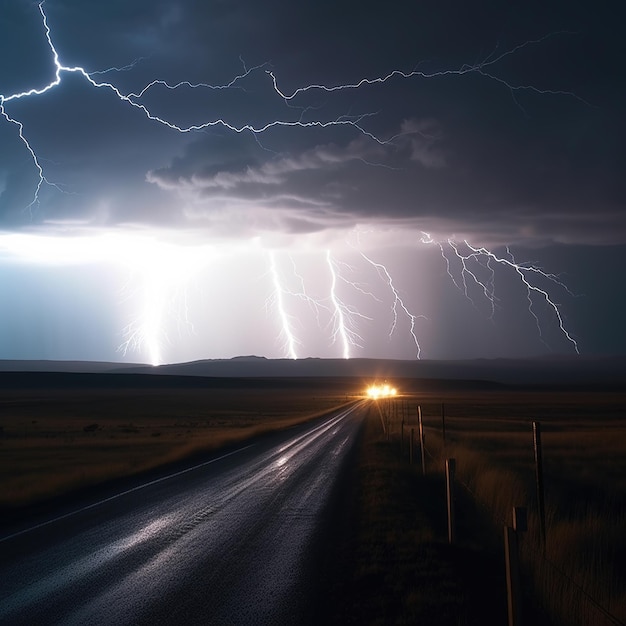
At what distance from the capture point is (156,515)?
1227 centimetres

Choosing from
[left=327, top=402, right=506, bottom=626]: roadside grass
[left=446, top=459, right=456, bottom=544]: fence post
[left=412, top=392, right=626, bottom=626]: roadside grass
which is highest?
[left=446, top=459, right=456, bottom=544]: fence post

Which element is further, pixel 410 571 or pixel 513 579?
pixel 410 571

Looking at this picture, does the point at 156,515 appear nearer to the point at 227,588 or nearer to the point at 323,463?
the point at 227,588

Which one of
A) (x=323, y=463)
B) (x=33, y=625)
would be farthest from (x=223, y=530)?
(x=323, y=463)

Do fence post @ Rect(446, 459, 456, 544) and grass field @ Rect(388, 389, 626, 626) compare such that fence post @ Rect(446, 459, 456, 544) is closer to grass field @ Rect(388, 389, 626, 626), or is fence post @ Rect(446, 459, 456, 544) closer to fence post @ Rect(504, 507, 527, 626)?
grass field @ Rect(388, 389, 626, 626)

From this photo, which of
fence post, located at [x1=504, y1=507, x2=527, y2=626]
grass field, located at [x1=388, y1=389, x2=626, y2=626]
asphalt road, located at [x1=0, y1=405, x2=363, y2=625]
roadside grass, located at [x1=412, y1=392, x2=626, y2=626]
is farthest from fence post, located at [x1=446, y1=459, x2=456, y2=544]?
fence post, located at [x1=504, y1=507, x2=527, y2=626]

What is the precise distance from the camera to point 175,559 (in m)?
9.09

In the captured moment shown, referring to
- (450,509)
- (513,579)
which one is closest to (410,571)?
(450,509)

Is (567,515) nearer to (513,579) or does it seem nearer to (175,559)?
(175,559)

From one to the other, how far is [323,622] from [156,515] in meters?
6.43

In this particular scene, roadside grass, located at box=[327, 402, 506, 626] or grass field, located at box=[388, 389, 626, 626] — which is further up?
roadside grass, located at box=[327, 402, 506, 626]

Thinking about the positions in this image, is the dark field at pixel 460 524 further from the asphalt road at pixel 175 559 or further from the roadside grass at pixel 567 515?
the asphalt road at pixel 175 559

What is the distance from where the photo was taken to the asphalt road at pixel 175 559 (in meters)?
6.95

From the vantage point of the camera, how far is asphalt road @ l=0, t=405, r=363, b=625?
695 centimetres
